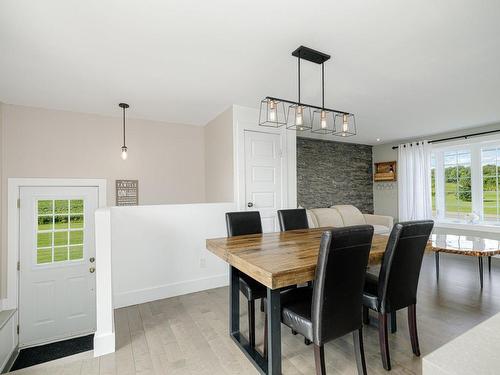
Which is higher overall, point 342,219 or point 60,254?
point 342,219

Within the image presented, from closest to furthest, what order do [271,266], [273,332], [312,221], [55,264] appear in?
[271,266], [273,332], [55,264], [312,221]

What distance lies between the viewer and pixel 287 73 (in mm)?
2604

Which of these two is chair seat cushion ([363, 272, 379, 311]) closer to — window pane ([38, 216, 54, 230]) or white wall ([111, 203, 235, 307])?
white wall ([111, 203, 235, 307])

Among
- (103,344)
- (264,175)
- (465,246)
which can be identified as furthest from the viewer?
(264,175)

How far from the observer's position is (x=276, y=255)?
68.4 inches

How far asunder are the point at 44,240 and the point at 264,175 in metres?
3.04

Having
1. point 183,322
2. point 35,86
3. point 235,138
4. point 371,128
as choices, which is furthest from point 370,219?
point 35,86

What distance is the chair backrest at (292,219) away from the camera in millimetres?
3010

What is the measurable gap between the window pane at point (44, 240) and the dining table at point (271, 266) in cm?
263

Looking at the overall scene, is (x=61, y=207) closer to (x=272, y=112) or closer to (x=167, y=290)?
(x=167, y=290)

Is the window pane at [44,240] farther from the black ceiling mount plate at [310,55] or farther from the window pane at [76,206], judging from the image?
the black ceiling mount plate at [310,55]

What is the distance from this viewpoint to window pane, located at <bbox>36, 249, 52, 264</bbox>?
3.38 meters

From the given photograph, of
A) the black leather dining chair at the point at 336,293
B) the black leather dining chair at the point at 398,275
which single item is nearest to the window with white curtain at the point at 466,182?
the black leather dining chair at the point at 398,275

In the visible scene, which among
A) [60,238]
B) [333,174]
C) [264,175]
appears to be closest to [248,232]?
[264,175]
